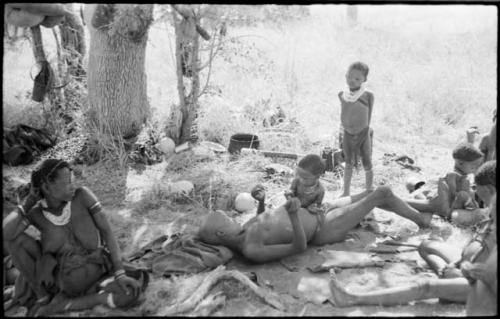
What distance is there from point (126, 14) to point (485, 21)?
13.5m

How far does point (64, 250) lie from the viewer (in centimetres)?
336

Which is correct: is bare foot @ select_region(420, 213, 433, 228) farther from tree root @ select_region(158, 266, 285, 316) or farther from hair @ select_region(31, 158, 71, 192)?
hair @ select_region(31, 158, 71, 192)

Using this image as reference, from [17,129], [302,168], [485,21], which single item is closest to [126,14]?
[17,129]

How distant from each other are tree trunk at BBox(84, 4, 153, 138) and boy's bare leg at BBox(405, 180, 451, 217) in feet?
13.4

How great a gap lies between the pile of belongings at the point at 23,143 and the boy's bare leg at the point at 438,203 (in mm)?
5004

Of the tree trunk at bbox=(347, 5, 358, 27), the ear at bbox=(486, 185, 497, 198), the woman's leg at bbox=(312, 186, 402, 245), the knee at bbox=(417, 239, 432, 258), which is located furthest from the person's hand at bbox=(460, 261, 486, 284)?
the tree trunk at bbox=(347, 5, 358, 27)

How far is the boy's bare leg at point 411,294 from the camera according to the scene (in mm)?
3203

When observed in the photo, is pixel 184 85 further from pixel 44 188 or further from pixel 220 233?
pixel 44 188

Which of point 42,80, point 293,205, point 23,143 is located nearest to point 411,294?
point 293,205

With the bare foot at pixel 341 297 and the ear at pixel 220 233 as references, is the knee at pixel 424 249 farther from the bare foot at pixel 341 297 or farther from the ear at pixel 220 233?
the ear at pixel 220 233

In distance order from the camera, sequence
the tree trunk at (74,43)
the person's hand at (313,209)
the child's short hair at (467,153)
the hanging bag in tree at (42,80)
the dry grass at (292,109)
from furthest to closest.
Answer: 1. the tree trunk at (74,43)
2. the hanging bag in tree at (42,80)
3. the dry grass at (292,109)
4. the child's short hair at (467,153)
5. the person's hand at (313,209)

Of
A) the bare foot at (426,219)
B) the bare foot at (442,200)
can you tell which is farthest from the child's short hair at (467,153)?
the bare foot at (426,219)

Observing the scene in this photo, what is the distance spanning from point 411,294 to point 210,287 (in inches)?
54.7

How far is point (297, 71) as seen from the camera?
35.8 feet
